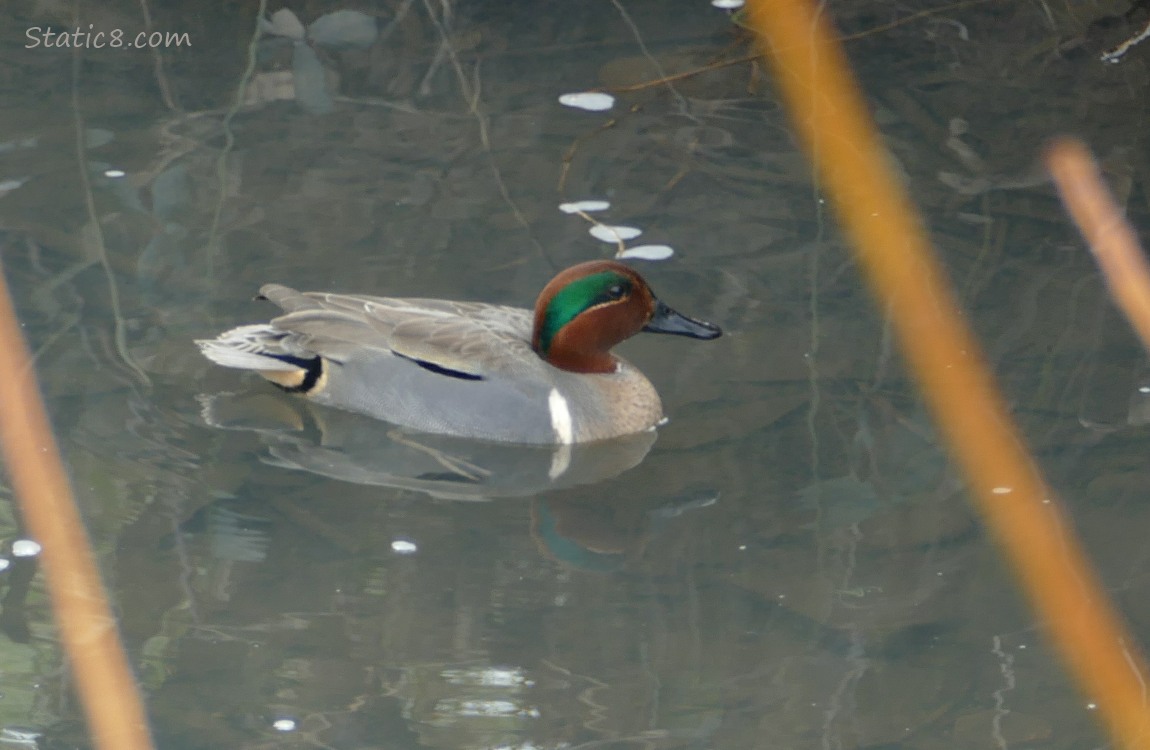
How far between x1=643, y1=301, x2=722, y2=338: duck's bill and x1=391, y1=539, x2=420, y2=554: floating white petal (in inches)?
54.8

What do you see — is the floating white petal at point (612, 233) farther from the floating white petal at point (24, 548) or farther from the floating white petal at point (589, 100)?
the floating white petal at point (24, 548)

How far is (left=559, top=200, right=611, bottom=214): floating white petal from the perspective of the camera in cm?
723

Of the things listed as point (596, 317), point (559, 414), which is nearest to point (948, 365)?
point (596, 317)

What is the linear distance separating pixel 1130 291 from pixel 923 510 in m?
1.87

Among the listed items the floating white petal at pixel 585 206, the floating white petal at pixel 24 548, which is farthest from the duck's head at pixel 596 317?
the floating white petal at pixel 24 548

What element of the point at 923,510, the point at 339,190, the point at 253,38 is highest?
the point at 253,38

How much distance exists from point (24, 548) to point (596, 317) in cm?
213

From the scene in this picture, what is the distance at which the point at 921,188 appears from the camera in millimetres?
7438

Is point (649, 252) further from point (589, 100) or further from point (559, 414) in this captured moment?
point (589, 100)

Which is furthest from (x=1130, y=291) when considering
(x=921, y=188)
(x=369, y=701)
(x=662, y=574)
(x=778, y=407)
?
(x=369, y=701)

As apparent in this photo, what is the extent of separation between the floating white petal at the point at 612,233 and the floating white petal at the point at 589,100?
1.30 metres

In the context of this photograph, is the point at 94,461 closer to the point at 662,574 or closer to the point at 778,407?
the point at 662,574

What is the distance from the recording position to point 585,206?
7.27m

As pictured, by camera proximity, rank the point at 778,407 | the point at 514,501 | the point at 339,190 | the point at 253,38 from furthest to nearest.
A: the point at 253,38
the point at 339,190
the point at 778,407
the point at 514,501
